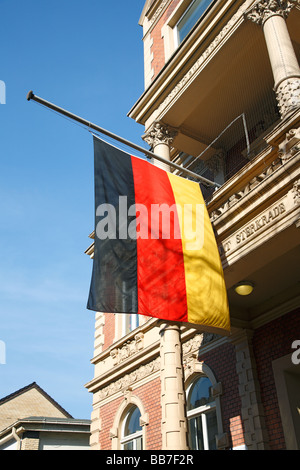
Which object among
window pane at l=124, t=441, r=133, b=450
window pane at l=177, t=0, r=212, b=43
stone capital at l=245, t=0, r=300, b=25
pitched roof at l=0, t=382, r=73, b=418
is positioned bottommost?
window pane at l=124, t=441, r=133, b=450

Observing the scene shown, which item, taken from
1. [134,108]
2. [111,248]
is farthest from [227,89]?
[111,248]

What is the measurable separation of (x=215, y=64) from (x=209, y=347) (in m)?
7.55

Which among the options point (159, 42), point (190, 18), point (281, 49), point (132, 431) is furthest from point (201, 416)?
point (190, 18)

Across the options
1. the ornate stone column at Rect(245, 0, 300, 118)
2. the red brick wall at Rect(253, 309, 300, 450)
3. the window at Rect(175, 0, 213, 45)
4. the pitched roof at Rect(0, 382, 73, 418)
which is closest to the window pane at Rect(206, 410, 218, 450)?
the red brick wall at Rect(253, 309, 300, 450)

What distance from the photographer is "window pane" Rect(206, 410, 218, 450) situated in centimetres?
1151

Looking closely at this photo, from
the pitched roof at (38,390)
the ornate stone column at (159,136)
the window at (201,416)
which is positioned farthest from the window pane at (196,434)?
the pitched roof at (38,390)

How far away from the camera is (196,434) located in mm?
12055

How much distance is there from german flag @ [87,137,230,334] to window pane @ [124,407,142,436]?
729 cm

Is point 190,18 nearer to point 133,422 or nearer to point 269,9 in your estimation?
point 269,9

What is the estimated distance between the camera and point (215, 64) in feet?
39.0

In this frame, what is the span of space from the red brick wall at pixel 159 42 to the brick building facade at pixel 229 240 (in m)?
0.06

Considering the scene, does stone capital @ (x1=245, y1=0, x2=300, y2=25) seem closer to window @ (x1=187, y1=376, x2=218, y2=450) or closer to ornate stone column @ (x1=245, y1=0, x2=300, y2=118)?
ornate stone column @ (x1=245, y1=0, x2=300, y2=118)

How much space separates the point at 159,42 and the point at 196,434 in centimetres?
1273
